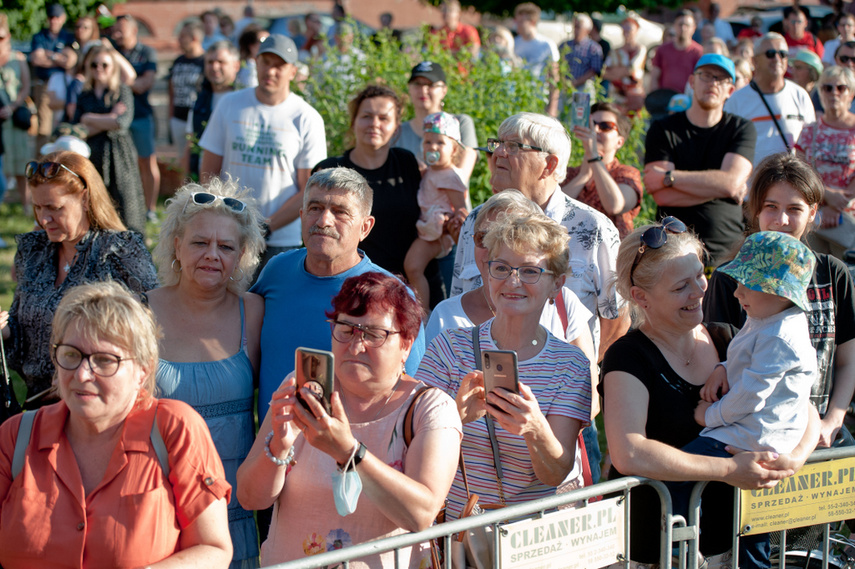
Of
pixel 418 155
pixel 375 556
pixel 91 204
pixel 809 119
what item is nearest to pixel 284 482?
pixel 375 556

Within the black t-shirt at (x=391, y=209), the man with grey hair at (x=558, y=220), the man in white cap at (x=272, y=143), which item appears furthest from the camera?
the man in white cap at (x=272, y=143)

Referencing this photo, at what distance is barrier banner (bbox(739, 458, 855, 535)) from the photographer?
298 cm

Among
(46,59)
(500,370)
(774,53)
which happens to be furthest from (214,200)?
(46,59)

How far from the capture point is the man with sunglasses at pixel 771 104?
6.72 m

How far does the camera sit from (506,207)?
3.47m

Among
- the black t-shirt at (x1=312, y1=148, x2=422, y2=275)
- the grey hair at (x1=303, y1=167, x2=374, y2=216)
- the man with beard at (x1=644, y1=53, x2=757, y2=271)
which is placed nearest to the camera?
the grey hair at (x1=303, y1=167, x2=374, y2=216)

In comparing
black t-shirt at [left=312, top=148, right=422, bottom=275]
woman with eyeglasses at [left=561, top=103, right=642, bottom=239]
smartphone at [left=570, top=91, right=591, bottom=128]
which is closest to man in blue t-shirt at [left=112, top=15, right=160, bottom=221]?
black t-shirt at [left=312, top=148, right=422, bottom=275]

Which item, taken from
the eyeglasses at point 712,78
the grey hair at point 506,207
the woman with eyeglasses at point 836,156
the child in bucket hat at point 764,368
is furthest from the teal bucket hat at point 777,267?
the woman with eyeglasses at point 836,156

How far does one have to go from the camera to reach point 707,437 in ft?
9.55

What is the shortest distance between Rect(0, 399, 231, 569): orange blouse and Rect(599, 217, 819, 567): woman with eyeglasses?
1.31 metres

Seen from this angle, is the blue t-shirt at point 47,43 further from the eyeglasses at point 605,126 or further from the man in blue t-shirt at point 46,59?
the eyeglasses at point 605,126

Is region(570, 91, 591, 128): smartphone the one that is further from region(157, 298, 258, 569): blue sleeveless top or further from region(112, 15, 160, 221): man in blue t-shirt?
region(112, 15, 160, 221): man in blue t-shirt

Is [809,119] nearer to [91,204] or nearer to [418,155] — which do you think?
[418,155]

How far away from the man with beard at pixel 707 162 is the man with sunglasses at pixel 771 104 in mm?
1301
